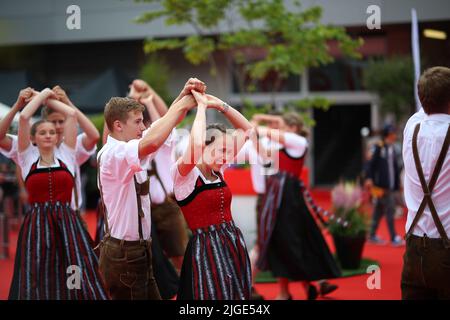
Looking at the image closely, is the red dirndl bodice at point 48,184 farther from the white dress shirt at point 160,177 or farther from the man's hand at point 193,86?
the man's hand at point 193,86

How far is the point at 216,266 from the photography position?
11.6 ft

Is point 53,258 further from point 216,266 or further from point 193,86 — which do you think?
point 193,86

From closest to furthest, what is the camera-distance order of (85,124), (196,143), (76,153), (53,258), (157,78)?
(196,143), (53,258), (85,124), (76,153), (157,78)

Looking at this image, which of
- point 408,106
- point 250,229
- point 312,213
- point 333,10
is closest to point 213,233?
point 312,213

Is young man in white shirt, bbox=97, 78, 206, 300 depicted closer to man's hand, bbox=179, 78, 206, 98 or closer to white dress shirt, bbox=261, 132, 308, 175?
man's hand, bbox=179, 78, 206, 98

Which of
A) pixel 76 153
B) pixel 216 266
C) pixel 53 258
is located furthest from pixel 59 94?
pixel 216 266

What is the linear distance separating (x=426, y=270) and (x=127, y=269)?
1626 millimetres

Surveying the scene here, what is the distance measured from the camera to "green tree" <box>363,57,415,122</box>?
16.5 metres

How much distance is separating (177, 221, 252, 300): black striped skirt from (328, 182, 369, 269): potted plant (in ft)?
14.4

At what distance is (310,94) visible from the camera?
20406 mm

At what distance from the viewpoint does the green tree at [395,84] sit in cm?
1647

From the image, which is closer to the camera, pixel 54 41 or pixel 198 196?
pixel 198 196
